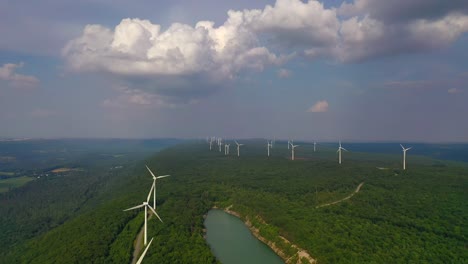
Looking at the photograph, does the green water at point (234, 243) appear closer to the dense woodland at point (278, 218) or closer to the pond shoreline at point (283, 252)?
the pond shoreline at point (283, 252)

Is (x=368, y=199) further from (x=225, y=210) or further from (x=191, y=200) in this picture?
(x=191, y=200)

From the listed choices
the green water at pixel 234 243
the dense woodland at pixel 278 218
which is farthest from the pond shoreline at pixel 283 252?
the dense woodland at pixel 278 218

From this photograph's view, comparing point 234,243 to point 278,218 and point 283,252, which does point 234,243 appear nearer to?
point 278,218

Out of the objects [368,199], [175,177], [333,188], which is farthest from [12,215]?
[368,199]

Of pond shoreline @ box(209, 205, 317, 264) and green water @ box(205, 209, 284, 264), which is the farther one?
green water @ box(205, 209, 284, 264)

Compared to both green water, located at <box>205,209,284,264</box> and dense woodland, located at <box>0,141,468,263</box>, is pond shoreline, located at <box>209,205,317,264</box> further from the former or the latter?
dense woodland, located at <box>0,141,468,263</box>

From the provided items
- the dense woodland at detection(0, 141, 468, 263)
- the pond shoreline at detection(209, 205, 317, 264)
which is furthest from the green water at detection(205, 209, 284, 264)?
the dense woodland at detection(0, 141, 468, 263)
